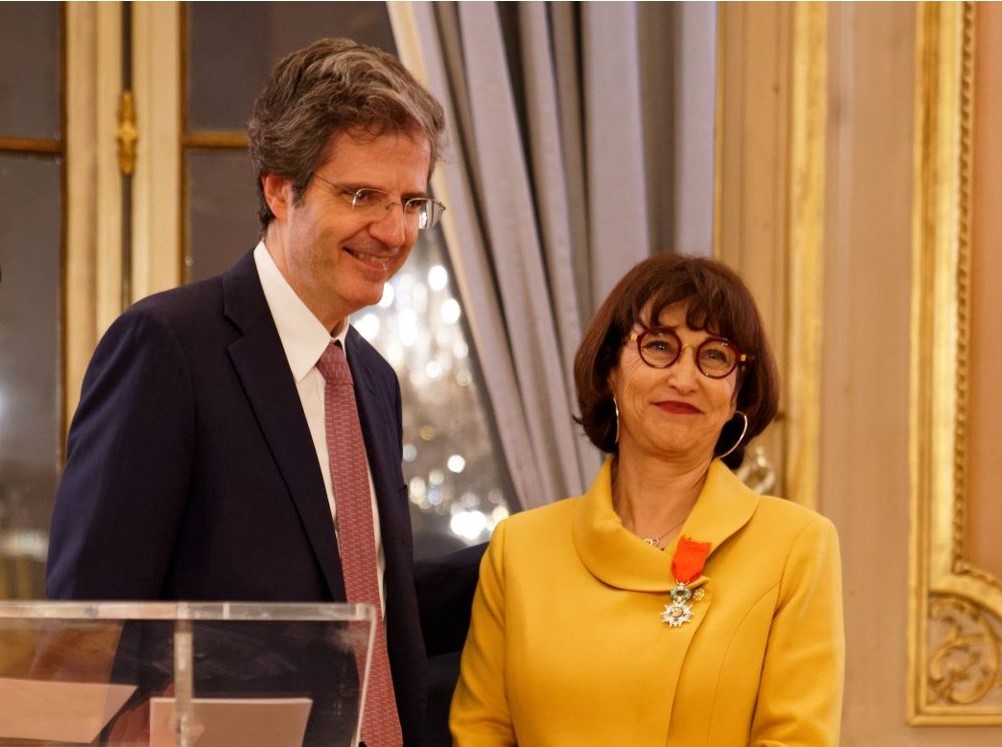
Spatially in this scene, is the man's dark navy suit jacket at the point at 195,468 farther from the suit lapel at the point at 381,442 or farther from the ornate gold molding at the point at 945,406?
the ornate gold molding at the point at 945,406

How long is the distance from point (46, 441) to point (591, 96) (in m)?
1.48

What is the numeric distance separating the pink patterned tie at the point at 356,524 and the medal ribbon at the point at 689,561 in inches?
16.6

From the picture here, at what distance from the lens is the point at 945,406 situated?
3.11 meters

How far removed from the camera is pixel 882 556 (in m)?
3.12

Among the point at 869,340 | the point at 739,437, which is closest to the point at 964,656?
the point at 869,340

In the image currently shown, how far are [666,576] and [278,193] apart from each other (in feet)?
2.49

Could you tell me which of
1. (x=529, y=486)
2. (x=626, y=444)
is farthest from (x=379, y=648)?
(x=529, y=486)

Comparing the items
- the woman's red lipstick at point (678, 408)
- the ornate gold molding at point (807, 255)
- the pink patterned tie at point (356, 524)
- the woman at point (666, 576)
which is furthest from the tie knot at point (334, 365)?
the ornate gold molding at point (807, 255)

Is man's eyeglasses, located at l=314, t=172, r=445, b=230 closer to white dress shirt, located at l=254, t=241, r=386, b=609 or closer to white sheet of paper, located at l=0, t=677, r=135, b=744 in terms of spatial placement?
white dress shirt, located at l=254, t=241, r=386, b=609

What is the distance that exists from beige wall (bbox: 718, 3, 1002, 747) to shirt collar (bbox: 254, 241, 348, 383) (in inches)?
58.1

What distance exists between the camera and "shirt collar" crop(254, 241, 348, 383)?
1946mm

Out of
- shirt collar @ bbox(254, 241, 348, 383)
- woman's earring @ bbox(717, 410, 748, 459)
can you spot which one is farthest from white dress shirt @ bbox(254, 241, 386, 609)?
woman's earring @ bbox(717, 410, 748, 459)

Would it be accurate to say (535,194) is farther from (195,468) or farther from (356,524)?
(195,468)

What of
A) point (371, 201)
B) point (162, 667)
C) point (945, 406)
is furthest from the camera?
point (945, 406)
